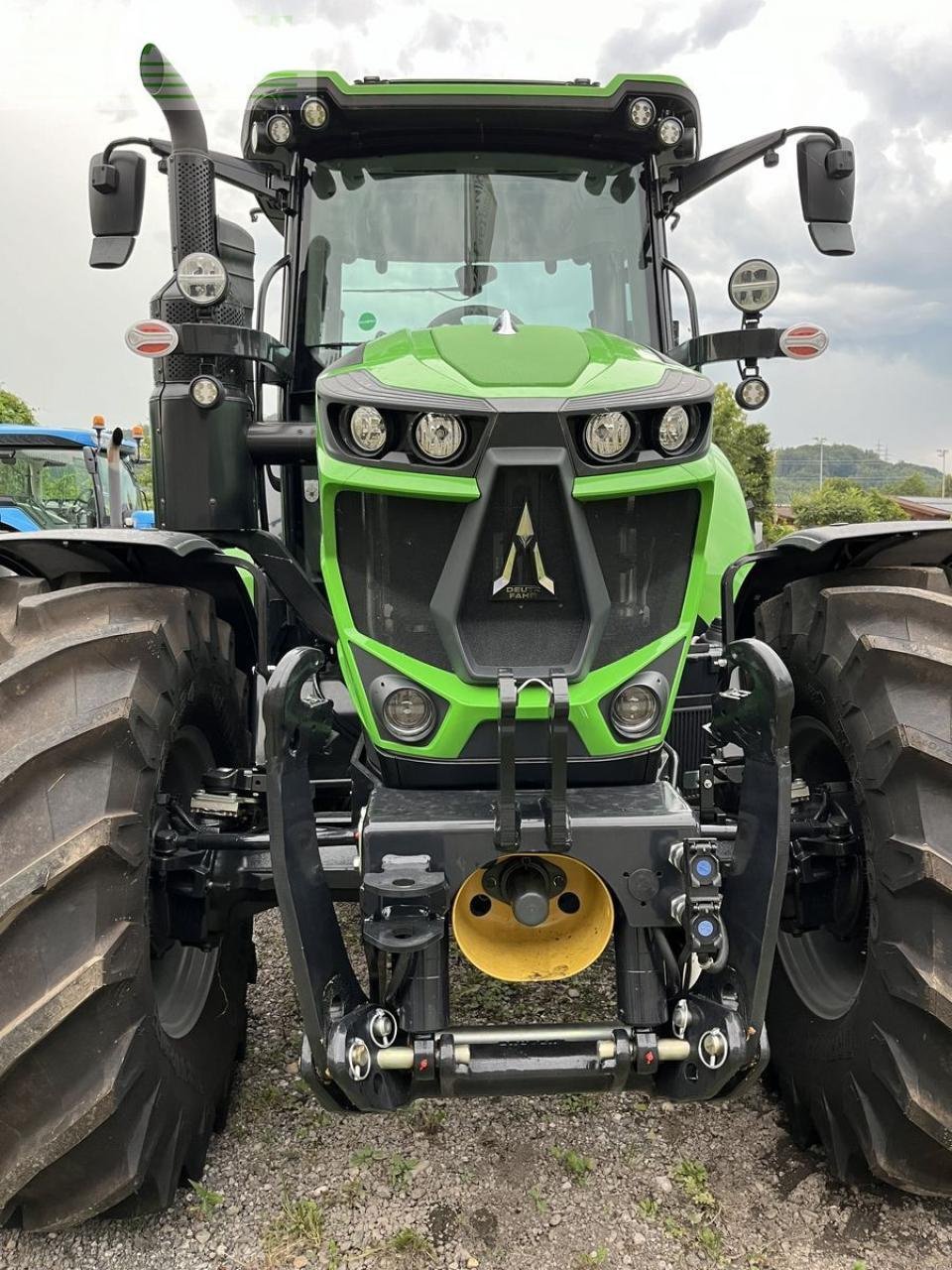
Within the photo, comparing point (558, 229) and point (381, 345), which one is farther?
point (558, 229)

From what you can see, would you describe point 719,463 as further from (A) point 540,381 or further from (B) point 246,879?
(B) point 246,879

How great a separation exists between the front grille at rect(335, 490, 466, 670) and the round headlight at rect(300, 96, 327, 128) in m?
1.81

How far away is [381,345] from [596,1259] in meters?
2.30

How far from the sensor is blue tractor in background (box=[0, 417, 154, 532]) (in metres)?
11.7

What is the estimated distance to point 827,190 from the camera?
3.42 metres

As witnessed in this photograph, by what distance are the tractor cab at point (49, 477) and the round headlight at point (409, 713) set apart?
9.94 meters

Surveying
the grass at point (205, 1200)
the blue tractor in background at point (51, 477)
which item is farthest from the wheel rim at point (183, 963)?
the blue tractor in background at point (51, 477)

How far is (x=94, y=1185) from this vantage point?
218 cm

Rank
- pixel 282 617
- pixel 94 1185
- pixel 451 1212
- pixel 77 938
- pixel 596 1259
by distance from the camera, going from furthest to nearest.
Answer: pixel 282 617 < pixel 451 1212 < pixel 596 1259 < pixel 94 1185 < pixel 77 938

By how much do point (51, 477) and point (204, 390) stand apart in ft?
32.9

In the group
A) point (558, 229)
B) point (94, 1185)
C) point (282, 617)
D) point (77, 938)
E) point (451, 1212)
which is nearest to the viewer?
point (77, 938)

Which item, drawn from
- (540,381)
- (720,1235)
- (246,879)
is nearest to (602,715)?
(540,381)

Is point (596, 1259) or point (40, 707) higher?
point (40, 707)

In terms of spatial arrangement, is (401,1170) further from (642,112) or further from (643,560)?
(642,112)
